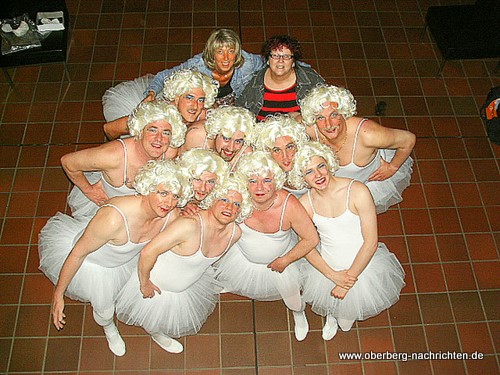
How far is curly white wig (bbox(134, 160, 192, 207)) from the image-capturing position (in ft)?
8.82

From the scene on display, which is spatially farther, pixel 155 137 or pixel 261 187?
pixel 155 137

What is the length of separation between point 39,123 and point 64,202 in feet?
3.20

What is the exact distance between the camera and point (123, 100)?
3.96 metres

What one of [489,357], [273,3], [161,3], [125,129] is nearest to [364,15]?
[273,3]

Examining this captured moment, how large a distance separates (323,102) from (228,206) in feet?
3.07

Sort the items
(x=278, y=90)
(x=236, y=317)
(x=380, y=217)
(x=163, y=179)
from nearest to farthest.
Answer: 1. (x=163, y=179)
2. (x=278, y=90)
3. (x=236, y=317)
4. (x=380, y=217)

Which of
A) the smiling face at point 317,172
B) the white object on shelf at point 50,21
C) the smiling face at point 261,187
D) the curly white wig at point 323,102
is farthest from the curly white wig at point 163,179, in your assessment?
the white object on shelf at point 50,21

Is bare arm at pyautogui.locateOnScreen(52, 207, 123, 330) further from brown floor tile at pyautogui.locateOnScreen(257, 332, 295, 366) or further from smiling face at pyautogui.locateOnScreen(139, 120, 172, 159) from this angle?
brown floor tile at pyautogui.locateOnScreen(257, 332, 295, 366)

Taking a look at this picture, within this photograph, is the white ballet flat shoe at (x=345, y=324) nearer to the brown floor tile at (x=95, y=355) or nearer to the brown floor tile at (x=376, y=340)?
the brown floor tile at (x=376, y=340)

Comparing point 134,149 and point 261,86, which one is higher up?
point 261,86

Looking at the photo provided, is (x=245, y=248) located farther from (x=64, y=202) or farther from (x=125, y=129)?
(x=64, y=202)

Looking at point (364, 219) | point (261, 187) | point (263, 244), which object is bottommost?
point (263, 244)

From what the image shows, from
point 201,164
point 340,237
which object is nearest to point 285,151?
point 201,164

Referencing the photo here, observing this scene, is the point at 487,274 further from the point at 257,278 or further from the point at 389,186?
the point at 257,278
